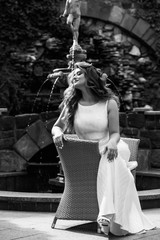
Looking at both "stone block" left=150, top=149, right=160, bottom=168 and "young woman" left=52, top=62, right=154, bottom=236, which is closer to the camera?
"young woman" left=52, top=62, right=154, bottom=236

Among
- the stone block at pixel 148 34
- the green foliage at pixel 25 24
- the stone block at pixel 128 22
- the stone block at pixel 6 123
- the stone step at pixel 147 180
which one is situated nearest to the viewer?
the stone step at pixel 147 180

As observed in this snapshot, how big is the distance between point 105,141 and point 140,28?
841 cm

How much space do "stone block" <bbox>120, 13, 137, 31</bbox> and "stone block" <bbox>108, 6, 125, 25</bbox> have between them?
0.25ft

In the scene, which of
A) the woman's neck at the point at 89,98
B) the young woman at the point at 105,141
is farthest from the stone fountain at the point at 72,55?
the woman's neck at the point at 89,98

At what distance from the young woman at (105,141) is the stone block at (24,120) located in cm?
346

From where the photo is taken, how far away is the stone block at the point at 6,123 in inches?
331

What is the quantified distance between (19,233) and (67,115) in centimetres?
102

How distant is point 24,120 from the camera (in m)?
8.59

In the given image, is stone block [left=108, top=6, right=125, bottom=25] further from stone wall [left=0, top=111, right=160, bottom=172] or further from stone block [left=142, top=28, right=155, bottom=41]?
stone wall [left=0, top=111, right=160, bottom=172]

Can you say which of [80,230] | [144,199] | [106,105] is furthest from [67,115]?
[144,199]

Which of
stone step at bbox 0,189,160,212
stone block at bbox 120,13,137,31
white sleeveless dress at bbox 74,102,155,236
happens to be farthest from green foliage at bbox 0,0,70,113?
white sleeveless dress at bbox 74,102,155,236

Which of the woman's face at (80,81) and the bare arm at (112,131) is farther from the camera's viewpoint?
the woman's face at (80,81)

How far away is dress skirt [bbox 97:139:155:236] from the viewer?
15.3ft

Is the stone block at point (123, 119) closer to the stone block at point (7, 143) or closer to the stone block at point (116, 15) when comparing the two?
the stone block at point (7, 143)
